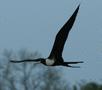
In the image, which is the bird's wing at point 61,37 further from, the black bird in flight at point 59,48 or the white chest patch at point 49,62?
the white chest patch at point 49,62

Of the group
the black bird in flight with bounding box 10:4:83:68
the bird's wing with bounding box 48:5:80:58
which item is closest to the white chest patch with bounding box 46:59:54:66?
the black bird in flight with bounding box 10:4:83:68

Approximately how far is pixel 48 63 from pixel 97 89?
97.1ft

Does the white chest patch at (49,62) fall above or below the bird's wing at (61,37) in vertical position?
below

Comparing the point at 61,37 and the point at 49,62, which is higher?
the point at 61,37

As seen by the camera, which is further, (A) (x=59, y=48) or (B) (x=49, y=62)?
(A) (x=59, y=48)

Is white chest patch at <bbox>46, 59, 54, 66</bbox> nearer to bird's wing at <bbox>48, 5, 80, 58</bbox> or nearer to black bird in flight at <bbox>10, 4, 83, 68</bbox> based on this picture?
black bird in flight at <bbox>10, 4, 83, 68</bbox>

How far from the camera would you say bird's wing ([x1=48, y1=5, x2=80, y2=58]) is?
4605 millimetres

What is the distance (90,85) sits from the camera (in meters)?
36.4

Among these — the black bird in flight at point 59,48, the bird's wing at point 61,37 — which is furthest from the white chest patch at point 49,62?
the bird's wing at point 61,37

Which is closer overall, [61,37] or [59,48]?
[61,37]

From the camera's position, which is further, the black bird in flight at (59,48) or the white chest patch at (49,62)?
the white chest patch at (49,62)

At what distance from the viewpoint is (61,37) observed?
4.79m

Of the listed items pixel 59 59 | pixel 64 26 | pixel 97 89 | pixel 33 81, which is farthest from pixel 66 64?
pixel 33 81

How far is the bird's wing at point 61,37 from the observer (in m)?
4.61
